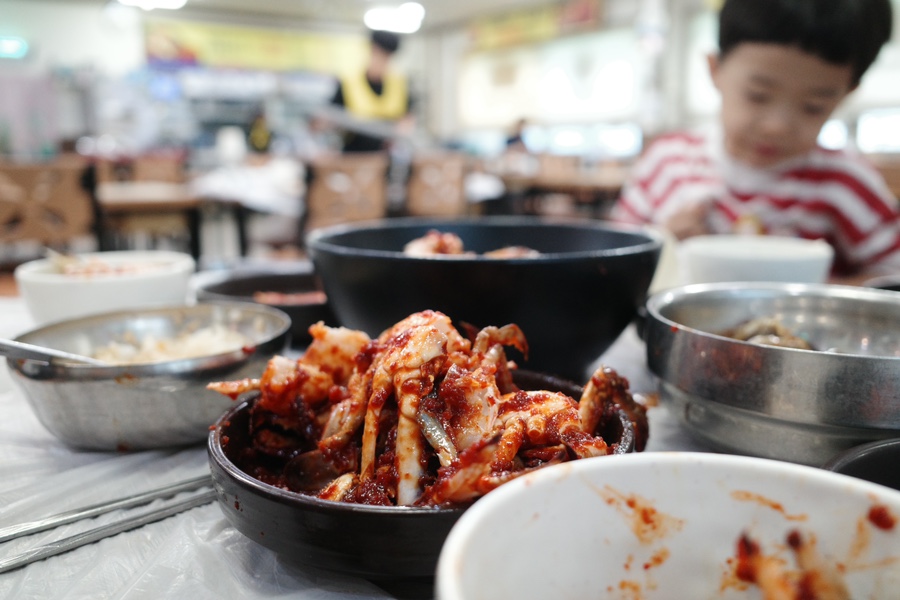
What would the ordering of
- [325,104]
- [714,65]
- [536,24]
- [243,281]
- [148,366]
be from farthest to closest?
[536,24] < [325,104] < [714,65] < [243,281] < [148,366]

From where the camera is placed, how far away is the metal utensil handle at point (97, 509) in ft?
1.93

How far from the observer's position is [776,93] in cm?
159

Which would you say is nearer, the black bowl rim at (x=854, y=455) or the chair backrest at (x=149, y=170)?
the black bowl rim at (x=854, y=455)

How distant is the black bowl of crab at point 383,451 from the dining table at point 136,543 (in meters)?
0.05

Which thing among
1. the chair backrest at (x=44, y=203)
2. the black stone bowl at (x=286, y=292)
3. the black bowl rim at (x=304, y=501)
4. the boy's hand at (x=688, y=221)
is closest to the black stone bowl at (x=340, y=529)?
the black bowl rim at (x=304, y=501)

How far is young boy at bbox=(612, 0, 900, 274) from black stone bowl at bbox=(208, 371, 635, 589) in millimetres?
1427

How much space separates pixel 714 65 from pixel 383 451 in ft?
5.51

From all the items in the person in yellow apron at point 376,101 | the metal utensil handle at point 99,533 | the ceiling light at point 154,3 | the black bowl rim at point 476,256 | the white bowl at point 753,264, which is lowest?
the metal utensil handle at point 99,533

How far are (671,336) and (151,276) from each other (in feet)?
2.90

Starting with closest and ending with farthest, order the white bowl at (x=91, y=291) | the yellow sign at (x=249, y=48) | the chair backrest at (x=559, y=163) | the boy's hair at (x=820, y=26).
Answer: the white bowl at (x=91, y=291) < the boy's hair at (x=820, y=26) < the chair backrest at (x=559, y=163) < the yellow sign at (x=249, y=48)

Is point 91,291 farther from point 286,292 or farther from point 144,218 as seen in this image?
point 144,218

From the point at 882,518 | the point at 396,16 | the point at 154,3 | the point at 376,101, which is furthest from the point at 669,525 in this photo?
the point at 396,16

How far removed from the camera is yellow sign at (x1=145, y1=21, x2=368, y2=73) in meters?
Answer: 11.2

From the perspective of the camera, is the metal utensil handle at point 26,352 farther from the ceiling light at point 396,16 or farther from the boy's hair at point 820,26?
the ceiling light at point 396,16
